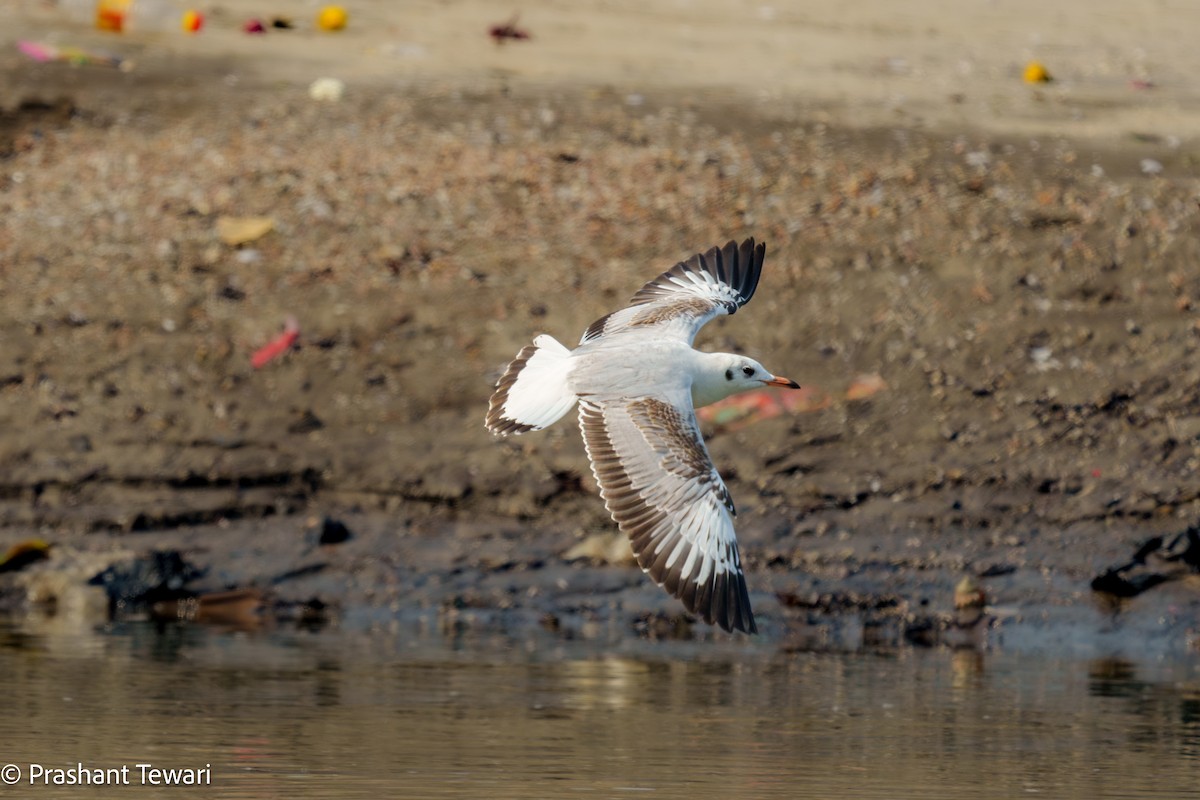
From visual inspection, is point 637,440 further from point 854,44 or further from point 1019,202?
point 854,44

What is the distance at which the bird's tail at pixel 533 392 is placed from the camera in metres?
8.58

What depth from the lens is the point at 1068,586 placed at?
11195 mm

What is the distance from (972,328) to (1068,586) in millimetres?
2429

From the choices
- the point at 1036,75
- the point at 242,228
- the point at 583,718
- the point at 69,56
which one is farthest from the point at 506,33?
the point at 583,718

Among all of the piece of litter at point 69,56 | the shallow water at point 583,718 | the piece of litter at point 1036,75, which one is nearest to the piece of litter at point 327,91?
the piece of litter at point 69,56

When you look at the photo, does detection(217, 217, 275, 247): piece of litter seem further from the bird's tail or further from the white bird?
the bird's tail

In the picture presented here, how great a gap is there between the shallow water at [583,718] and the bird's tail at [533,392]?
1.32 meters

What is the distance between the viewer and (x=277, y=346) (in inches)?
528

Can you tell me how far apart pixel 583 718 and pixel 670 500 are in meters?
1.15

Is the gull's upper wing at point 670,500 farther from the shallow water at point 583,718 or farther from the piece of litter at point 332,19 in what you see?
the piece of litter at point 332,19

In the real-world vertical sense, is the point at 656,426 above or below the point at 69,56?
below

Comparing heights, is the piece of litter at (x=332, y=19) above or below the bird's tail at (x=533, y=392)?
above

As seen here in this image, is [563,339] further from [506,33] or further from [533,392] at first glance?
[506,33]

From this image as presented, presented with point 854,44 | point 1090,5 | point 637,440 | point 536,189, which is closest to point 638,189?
point 536,189
